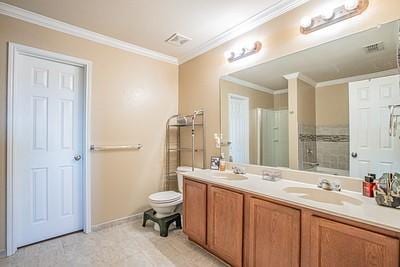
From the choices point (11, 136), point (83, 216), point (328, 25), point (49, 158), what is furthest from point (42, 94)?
point (328, 25)

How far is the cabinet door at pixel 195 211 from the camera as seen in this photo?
2.07 m

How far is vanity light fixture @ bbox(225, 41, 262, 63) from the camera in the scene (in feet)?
7.32

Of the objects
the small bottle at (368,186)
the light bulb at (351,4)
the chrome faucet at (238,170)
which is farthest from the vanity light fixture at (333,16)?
the chrome faucet at (238,170)

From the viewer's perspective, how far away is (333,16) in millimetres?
1660

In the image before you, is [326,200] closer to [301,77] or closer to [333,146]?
[333,146]

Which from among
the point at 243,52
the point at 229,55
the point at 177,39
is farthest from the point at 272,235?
the point at 177,39

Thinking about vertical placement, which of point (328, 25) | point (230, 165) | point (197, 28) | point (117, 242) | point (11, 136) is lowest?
point (117, 242)

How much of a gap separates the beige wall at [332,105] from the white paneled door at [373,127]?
4 centimetres

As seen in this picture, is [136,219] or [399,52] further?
[136,219]

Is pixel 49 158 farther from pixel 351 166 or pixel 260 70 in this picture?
pixel 351 166

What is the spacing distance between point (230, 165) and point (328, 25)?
1.68 metres

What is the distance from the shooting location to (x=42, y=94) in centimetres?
234

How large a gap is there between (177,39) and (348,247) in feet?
8.67

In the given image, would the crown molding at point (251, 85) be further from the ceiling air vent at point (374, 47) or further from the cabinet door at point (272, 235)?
the cabinet door at point (272, 235)
